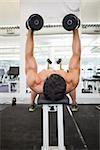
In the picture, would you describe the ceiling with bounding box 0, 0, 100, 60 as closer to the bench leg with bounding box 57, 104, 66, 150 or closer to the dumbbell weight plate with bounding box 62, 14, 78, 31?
the dumbbell weight plate with bounding box 62, 14, 78, 31

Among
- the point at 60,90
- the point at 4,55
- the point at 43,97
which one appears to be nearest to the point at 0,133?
the point at 43,97

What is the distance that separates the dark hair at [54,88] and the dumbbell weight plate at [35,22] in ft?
1.64

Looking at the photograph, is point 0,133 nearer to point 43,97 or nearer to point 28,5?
point 43,97

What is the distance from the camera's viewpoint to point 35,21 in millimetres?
2191

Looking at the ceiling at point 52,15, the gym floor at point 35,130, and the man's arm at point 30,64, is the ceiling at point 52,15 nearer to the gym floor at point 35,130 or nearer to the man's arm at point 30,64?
the gym floor at point 35,130

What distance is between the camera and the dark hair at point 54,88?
2.11 m

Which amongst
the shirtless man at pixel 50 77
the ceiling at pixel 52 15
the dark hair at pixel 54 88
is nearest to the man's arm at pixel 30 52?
the shirtless man at pixel 50 77

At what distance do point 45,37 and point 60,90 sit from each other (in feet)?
10.9

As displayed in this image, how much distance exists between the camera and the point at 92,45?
5613mm

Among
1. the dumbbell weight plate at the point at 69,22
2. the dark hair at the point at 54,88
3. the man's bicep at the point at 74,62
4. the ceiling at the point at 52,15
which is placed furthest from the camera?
the ceiling at the point at 52,15

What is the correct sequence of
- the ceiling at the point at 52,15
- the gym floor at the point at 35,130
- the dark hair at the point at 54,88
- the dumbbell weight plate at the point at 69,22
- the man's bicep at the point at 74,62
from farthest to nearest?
the ceiling at the point at 52,15
the man's bicep at the point at 74,62
the gym floor at the point at 35,130
the dumbbell weight plate at the point at 69,22
the dark hair at the point at 54,88

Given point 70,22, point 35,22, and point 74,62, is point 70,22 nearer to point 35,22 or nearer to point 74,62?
point 35,22

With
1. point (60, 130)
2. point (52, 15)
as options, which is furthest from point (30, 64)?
point (52, 15)

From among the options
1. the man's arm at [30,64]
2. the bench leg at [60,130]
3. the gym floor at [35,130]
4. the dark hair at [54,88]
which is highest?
the man's arm at [30,64]
